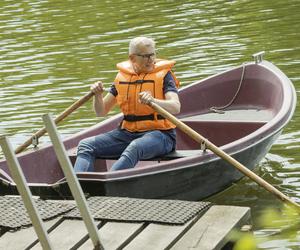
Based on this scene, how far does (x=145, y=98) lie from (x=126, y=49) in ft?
23.1

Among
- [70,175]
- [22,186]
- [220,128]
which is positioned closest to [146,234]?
[70,175]

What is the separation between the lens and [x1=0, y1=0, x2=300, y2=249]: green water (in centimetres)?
918

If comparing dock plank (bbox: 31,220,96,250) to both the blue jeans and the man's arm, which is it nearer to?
the blue jeans

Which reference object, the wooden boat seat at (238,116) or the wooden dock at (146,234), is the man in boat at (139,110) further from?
the wooden dock at (146,234)

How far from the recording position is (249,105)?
9383 mm

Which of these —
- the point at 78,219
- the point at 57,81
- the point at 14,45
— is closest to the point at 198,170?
the point at 78,219

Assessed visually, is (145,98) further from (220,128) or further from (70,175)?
(70,175)

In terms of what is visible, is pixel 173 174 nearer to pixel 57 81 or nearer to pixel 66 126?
pixel 66 126

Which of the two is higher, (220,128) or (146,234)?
(146,234)

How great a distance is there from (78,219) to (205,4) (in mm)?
11827

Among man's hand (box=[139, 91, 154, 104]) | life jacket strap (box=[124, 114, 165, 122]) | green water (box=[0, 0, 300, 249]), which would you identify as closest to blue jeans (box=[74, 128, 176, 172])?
life jacket strap (box=[124, 114, 165, 122])

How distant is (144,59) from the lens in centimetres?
730

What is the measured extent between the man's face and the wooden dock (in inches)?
79.1

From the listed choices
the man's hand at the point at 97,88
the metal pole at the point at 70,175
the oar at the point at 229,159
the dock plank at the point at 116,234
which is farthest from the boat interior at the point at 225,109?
the metal pole at the point at 70,175
